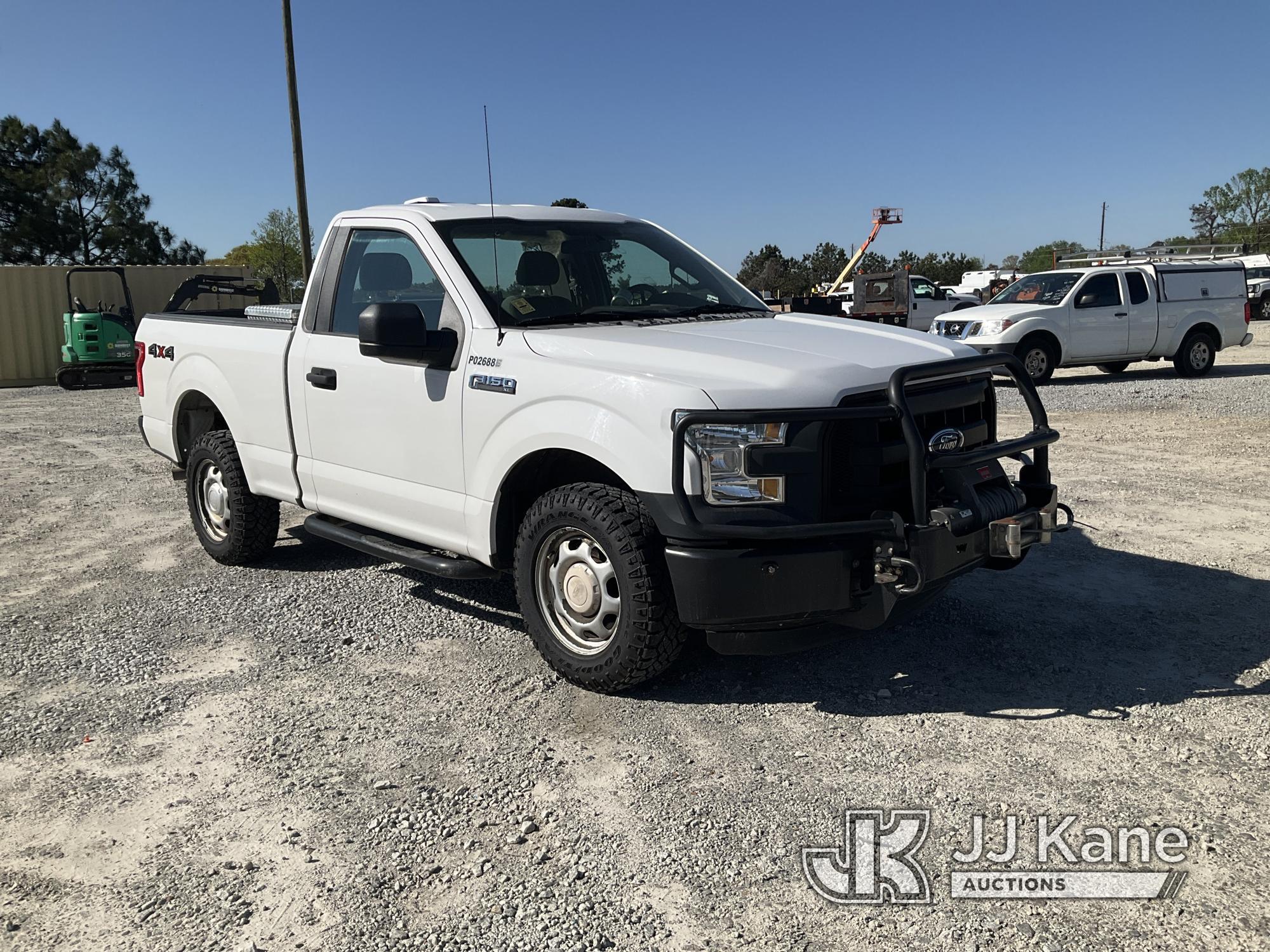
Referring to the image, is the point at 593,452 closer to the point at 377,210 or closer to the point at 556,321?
the point at 556,321

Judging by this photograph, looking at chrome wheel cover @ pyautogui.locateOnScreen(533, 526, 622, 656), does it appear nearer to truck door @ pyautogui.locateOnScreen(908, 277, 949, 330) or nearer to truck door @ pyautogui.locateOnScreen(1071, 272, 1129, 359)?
truck door @ pyautogui.locateOnScreen(1071, 272, 1129, 359)

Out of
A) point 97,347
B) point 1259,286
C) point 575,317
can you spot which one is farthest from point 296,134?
point 1259,286

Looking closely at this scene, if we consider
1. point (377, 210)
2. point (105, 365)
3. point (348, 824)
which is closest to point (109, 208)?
point (105, 365)

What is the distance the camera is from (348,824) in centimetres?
334

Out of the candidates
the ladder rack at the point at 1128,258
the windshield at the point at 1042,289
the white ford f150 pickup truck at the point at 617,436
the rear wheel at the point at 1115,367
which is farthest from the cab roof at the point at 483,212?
the ladder rack at the point at 1128,258

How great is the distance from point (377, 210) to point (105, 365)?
18371 mm

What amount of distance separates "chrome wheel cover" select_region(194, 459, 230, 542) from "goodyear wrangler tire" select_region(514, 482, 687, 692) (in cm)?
282

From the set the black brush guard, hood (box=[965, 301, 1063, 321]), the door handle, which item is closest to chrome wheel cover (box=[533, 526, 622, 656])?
the black brush guard

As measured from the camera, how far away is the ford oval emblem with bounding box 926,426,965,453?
405 cm

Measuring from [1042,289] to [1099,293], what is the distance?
33.9 inches

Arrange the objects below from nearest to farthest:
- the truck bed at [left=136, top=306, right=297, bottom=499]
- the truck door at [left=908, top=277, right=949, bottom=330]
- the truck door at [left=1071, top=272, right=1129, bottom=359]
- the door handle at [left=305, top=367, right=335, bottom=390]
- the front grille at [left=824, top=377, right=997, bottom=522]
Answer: the front grille at [left=824, top=377, right=997, bottom=522]
the door handle at [left=305, top=367, right=335, bottom=390]
the truck bed at [left=136, top=306, right=297, bottom=499]
the truck door at [left=1071, top=272, right=1129, bottom=359]
the truck door at [left=908, top=277, right=949, bottom=330]

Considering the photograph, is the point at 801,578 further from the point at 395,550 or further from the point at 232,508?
the point at 232,508

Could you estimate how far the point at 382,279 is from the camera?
17.2ft

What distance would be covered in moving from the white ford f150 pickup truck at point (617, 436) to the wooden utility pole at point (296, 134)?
14.5 m
